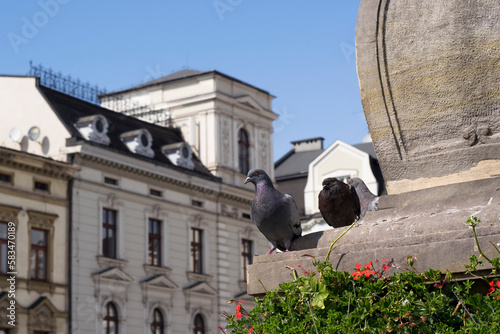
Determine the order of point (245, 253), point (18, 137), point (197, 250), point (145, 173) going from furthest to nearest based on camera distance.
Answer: point (245, 253) → point (197, 250) → point (145, 173) → point (18, 137)

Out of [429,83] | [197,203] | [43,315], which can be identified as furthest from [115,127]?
[429,83]

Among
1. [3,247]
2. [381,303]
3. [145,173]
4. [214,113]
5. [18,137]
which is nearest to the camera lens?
[381,303]

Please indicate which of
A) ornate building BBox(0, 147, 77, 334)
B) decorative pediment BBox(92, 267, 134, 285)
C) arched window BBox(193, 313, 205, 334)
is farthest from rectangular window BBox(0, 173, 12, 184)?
arched window BBox(193, 313, 205, 334)

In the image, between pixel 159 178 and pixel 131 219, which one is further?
pixel 159 178

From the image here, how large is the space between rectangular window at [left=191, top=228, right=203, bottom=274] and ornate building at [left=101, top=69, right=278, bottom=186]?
262 cm

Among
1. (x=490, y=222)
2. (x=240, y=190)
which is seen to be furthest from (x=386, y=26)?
(x=240, y=190)

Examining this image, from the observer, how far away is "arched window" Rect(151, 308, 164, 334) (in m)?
31.2

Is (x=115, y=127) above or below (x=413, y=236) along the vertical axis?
above

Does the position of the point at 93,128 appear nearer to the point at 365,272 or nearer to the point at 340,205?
the point at 340,205

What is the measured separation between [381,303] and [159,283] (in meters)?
28.3

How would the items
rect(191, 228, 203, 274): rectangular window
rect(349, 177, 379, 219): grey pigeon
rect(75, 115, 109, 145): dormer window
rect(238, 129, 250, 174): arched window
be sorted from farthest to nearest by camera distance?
rect(238, 129, 250, 174): arched window
rect(191, 228, 203, 274): rectangular window
rect(75, 115, 109, 145): dormer window
rect(349, 177, 379, 219): grey pigeon

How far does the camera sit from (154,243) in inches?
1265

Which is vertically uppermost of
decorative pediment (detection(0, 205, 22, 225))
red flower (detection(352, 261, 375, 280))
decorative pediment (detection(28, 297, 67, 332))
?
decorative pediment (detection(0, 205, 22, 225))

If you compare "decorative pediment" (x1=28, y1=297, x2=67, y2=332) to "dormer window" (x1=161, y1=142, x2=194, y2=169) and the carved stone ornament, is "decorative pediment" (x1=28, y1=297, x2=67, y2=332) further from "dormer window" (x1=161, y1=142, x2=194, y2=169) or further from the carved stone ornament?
the carved stone ornament
